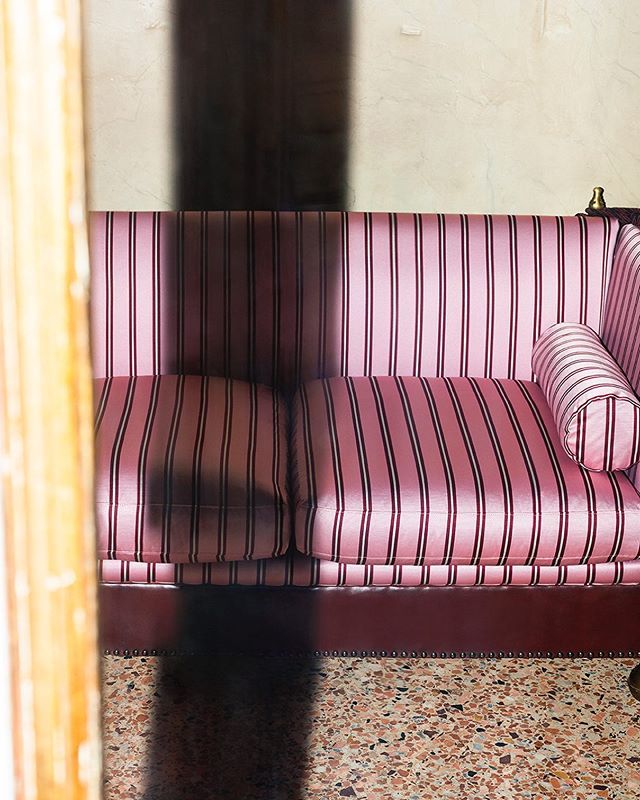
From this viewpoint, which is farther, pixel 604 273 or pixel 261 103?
pixel 261 103

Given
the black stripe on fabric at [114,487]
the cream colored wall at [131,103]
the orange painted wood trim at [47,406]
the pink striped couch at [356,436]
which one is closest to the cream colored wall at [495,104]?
the cream colored wall at [131,103]

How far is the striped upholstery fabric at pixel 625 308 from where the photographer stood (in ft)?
6.75

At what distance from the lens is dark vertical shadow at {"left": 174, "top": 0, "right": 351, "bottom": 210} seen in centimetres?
292

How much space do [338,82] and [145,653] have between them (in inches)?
71.5

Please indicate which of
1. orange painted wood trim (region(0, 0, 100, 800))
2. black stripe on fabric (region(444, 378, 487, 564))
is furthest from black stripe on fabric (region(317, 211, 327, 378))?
orange painted wood trim (region(0, 0, 100, 800))

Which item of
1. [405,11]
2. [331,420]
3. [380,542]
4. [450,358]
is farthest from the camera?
[405,11]

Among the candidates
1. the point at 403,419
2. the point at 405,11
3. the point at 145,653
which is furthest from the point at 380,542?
the point at 405,11

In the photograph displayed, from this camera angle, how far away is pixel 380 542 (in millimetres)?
1793

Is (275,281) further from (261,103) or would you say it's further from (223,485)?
(261,103)

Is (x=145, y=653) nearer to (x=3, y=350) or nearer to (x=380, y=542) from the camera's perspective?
(x=380, y=542)

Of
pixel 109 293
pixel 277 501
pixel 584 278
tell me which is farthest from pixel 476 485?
pixel 109 293

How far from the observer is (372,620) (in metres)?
1.88

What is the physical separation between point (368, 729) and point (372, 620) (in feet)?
0.63

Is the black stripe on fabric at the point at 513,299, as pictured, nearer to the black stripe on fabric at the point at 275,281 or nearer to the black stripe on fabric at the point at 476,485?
the black stripe on fabric at the point at 476,485
